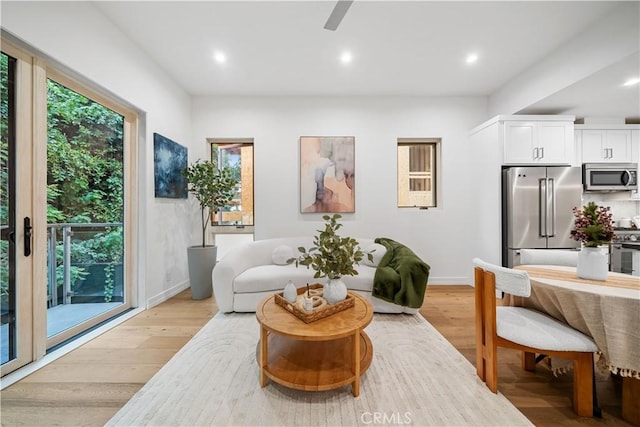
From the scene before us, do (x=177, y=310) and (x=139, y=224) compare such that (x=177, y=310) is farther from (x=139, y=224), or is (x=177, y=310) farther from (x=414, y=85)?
(x=414, y=85)

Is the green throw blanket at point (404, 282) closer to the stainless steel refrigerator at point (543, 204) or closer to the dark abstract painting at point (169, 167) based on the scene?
the stainless steel refrigerator at point (543, 204)

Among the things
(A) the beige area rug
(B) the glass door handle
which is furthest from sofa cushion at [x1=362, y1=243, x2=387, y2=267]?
(B) the glass door handle

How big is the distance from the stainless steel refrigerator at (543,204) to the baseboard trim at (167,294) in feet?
14.7

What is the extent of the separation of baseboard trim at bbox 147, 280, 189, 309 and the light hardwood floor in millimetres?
393

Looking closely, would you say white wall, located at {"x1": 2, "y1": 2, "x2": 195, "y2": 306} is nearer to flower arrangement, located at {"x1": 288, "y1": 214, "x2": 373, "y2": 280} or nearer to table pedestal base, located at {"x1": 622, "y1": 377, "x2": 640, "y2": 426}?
flower arrangement, located at {"x1": 288, "y1": 214, "x2": 373, "y2": 280}

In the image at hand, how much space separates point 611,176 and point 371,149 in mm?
3246

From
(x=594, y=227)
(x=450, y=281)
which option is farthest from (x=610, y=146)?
(x=594, y=227)

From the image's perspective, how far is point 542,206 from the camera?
3.25m

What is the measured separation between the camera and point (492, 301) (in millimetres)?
1562

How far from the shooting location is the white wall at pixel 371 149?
3980 millimetres

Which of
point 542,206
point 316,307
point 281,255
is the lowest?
point 316,307

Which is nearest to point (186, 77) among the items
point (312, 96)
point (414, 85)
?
point (312, 96)

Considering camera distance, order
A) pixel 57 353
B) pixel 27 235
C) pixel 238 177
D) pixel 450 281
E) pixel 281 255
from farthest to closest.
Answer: pixel 238 177 → pixel 450 281 → pixel 281 255 → pixel 57 353 → pixel 27 235

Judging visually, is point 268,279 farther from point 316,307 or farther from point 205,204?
point 205,204
